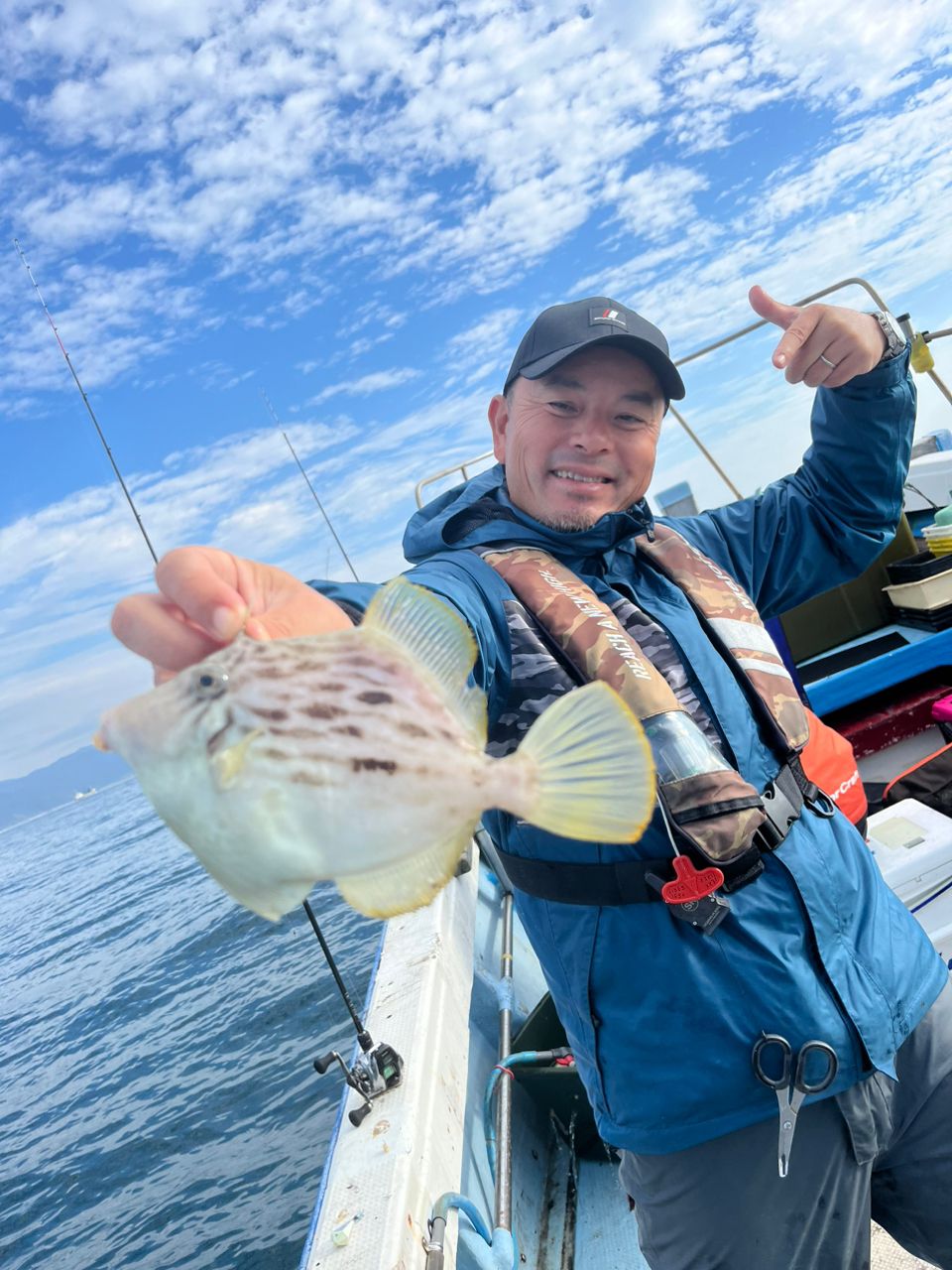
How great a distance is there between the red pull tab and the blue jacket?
6 cm

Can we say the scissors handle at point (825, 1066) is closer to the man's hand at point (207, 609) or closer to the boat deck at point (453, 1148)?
the boat deck at point (453, 1148)

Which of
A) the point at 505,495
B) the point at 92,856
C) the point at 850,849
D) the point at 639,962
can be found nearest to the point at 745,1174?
the point at 639,962

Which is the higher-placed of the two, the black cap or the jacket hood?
the black cap

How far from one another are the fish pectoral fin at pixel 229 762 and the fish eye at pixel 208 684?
80 mm

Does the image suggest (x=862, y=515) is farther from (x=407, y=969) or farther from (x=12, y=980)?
(x=12, y=980)

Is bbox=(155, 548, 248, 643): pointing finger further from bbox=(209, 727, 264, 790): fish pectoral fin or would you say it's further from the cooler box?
the cooler box


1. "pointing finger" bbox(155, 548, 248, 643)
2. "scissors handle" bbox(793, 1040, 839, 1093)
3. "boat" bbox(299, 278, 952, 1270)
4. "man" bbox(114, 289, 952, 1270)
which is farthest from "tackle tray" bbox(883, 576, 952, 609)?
"pointing finger" bbox(155, 548, 248, 643)

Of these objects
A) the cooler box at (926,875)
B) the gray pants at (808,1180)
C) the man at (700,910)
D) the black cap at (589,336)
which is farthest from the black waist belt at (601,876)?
the cooler box at (926,875)

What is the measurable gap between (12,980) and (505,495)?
26179 mm

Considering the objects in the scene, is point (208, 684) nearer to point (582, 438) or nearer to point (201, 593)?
point (201, 593)

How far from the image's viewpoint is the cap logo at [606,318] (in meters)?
2.31

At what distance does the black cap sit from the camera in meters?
2.29

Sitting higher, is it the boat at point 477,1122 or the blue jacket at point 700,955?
the blue jacket at point 700,955

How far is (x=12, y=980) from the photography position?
74.0 feet
